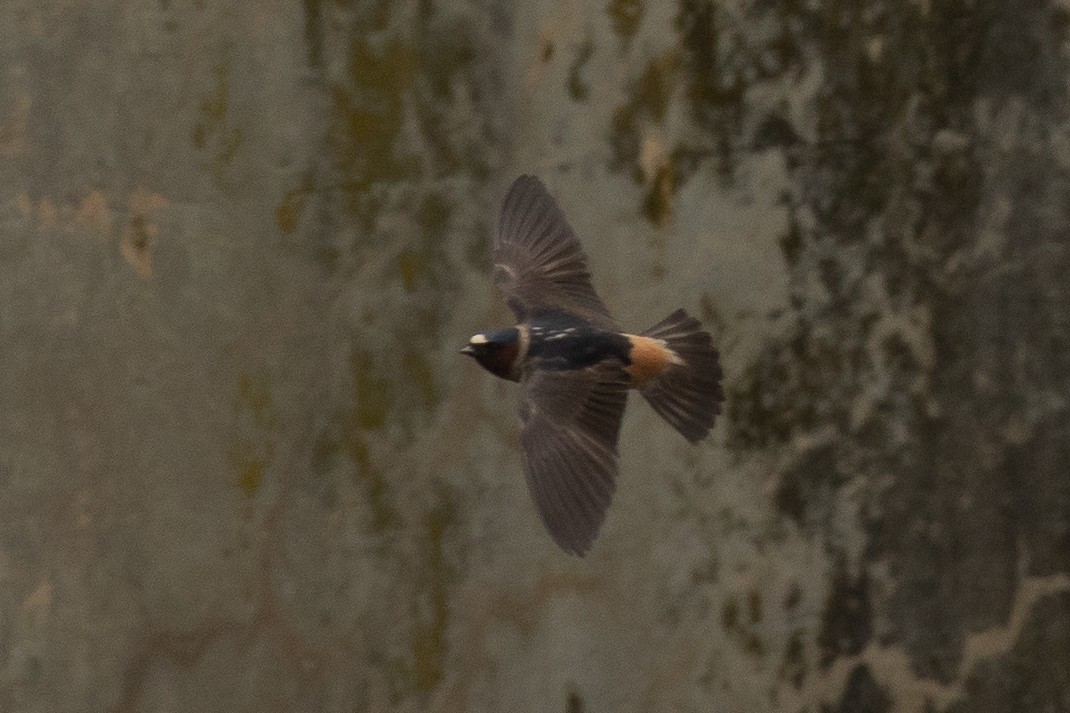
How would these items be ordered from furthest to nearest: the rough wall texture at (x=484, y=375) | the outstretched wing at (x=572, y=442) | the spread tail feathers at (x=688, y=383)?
1. the rough wall texture at (x=484, y=375)
2. the spread tail feathers at (x=688, y=383)
3. the outstretched wing at (x=572, y=442)

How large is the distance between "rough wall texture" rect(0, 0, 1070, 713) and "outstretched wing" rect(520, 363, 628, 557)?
478 millimetres

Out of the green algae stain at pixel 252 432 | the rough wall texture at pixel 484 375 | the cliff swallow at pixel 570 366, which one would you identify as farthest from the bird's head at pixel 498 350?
the green algae stain at pixel 252 432

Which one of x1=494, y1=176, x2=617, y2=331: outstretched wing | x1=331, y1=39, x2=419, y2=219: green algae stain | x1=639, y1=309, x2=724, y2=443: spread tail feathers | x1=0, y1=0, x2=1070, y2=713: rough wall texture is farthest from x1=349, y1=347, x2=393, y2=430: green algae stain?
x1=639, y1=309, x2=724, y2=443: spread tail feathers

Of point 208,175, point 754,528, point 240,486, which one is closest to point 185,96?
point 208,175

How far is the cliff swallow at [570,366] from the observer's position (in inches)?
61.7

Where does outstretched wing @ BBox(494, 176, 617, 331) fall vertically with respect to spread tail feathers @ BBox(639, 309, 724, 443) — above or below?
above

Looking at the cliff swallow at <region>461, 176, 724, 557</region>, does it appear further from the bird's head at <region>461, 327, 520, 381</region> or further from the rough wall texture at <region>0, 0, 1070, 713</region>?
the rough wall texture at <region>0, 0, 1070, 713</region>

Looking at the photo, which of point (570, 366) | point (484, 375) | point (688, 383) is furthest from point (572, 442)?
point (484, 375)

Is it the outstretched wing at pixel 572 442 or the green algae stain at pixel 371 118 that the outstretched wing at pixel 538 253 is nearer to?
the outstretched wing at pixel 572 442

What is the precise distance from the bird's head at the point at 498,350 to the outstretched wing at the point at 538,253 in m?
0.14

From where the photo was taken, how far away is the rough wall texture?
2080 mm

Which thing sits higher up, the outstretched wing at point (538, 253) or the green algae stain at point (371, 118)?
the green algae stain at point (371, 118)

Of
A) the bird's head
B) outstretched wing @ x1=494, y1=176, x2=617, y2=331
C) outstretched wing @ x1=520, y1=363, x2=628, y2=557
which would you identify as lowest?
outstretched wing @ x1=520, y1=363, x2=628, y2=557

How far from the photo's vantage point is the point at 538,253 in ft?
5.92
